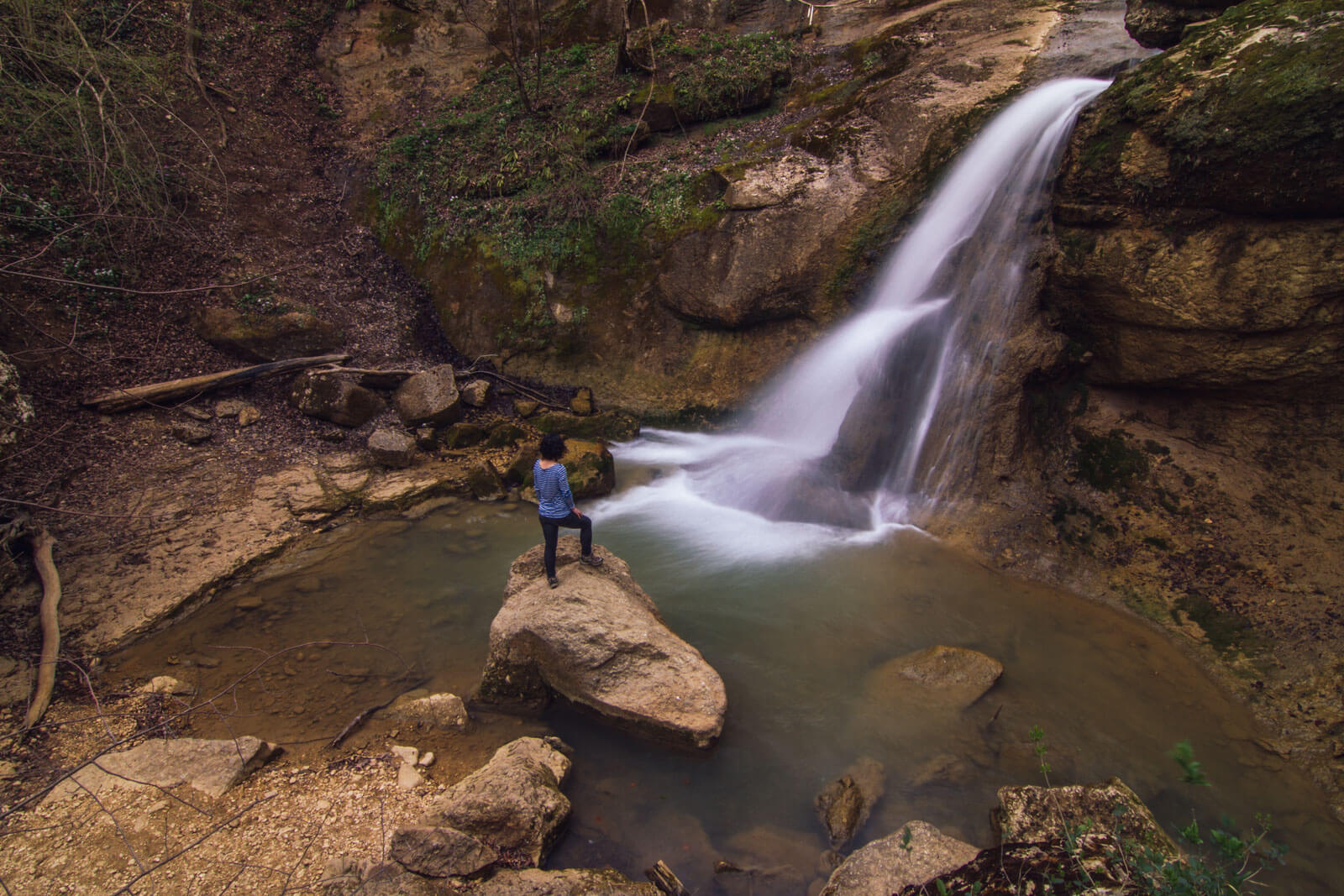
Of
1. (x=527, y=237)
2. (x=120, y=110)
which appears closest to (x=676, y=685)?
(x=527, y=237)

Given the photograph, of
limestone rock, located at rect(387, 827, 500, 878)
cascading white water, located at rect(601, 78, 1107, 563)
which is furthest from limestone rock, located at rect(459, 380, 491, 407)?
limestone rock, located at rect(387, 827, 500, 878)

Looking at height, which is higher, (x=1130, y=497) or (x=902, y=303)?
(x=902, y=303)

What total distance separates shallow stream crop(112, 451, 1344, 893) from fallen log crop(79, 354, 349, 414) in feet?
11.0

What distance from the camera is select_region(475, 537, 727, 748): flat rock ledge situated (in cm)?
468

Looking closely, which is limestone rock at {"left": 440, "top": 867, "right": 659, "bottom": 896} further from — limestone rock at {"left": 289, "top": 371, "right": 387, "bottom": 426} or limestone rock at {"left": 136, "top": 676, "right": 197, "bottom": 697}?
limestone rock at {"left": 289, "top": 371, "right": 387, "bottom": 426}

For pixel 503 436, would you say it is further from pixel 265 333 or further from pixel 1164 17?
pixel 1164 17

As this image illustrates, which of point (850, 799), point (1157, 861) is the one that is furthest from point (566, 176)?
point (1157, 861)

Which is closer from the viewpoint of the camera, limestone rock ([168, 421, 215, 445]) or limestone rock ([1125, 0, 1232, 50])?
limestone rock ([1125, 0, 1232, 50])

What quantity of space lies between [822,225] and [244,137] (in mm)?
11853

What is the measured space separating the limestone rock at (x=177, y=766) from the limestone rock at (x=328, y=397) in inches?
222

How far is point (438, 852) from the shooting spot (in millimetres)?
3492

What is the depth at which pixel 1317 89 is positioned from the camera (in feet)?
15.9

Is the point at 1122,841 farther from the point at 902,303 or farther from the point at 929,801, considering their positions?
the point at 902,303

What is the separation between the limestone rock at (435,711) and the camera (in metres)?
4.85
